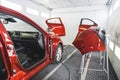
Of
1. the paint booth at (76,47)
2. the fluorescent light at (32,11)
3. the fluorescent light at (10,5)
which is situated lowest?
the paint booth at (76,47)

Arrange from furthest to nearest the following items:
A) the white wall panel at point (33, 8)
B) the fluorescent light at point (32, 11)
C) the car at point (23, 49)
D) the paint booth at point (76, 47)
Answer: the fluorescent light at point (32, 11) < the white wall panel at point (33, 8) < the paint booth at point (76, 47) < the car at point (23, 49)

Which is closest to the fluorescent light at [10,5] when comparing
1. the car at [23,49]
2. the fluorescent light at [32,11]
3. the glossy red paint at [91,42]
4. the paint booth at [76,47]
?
the paint booth at [76,47]

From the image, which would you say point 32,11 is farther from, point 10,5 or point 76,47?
point 76,47

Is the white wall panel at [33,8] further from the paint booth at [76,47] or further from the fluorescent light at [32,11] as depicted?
the fluorescent light at [32,11]

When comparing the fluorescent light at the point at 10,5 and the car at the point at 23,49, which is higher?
the fluorescent light at the point at 10,5

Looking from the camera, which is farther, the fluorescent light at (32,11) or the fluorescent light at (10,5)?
the fluorescent light at (32,11)

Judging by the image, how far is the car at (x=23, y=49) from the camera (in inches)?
62.5

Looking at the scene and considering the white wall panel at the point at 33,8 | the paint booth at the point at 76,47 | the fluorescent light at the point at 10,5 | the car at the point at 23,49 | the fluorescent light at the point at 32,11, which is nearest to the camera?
the car at the point at 23,49

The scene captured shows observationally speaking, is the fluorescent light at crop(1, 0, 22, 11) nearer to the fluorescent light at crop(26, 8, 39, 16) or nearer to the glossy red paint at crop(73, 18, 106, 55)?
the fluorescent light at crop(26, 8, 39, 16)

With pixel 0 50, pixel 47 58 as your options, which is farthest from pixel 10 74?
pixel 47 58

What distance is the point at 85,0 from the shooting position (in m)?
6.02

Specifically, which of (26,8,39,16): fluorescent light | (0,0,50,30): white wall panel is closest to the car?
(0,0,50,30): white wall panel

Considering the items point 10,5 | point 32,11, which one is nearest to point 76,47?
point 10,5

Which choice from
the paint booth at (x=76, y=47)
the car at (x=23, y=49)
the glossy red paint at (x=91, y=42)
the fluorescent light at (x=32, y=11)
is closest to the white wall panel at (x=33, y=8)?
the paint booth at (x=76, y=47)
